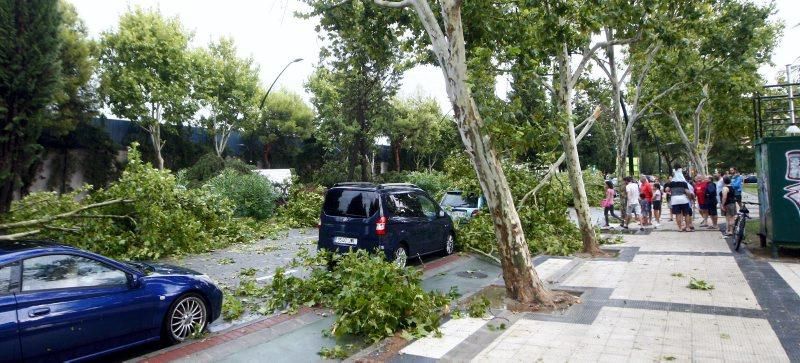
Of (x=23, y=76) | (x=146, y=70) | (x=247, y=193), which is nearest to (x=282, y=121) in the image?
(x=146, y=70)

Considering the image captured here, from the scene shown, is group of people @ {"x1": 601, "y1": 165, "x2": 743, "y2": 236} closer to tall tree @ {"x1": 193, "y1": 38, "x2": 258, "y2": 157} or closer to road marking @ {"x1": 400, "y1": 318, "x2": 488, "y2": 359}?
road marking @ {"x1": 400, "y1": 318, "x2": 488, "y2": 359}

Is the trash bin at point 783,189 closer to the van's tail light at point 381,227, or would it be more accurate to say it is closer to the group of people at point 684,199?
the group of people at point 684,199

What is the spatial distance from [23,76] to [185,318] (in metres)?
6.13

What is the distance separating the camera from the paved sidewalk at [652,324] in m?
4.98

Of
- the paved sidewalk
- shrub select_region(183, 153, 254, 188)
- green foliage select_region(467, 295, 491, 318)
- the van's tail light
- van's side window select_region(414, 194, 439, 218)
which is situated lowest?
the paved sidewalk

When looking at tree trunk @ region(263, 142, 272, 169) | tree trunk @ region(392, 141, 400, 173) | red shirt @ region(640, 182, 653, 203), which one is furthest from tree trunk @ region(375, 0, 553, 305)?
tree trunk @ region(392, 141, 400, 173)

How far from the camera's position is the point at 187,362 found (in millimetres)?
5258

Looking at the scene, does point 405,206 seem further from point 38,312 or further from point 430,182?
point 430,182

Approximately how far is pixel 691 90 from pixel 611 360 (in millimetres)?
14520

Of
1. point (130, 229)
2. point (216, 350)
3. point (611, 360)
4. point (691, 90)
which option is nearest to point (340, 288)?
point (216, 350)

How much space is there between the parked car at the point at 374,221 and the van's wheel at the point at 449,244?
1.17 m

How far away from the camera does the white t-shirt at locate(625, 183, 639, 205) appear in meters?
16.0

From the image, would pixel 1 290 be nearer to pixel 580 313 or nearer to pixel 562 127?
pixel 580 313

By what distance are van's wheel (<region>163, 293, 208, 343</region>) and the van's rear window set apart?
12.3 ft
